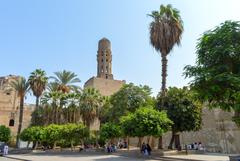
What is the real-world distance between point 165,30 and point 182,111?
8.58 meters

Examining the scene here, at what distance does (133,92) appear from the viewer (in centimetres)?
3819

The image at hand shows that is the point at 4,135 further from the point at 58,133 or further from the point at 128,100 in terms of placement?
the point at 128,100

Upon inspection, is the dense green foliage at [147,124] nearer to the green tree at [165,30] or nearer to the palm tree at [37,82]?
the green tree at [165,30]

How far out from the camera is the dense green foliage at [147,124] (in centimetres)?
2491

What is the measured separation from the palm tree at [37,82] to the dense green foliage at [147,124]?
20.7 meters

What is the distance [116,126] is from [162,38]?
37.7 ft

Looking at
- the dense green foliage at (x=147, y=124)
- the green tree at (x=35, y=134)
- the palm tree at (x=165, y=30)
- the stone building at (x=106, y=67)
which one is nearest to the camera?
the dense green foliage at (x=147, y=124)

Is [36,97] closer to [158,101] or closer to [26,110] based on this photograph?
[158,101]

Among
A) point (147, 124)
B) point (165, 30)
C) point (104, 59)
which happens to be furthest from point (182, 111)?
point (104, 59)

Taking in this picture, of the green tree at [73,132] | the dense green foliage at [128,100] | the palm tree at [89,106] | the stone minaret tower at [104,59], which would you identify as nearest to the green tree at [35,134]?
the green tree at [73,132]

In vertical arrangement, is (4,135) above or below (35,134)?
below

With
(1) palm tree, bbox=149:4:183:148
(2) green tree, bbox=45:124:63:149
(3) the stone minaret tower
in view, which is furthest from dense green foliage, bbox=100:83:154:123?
(3) the stone minaret tower

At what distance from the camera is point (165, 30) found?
30.4 meters

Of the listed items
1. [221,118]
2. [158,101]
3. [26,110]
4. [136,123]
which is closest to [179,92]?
[158,101]
